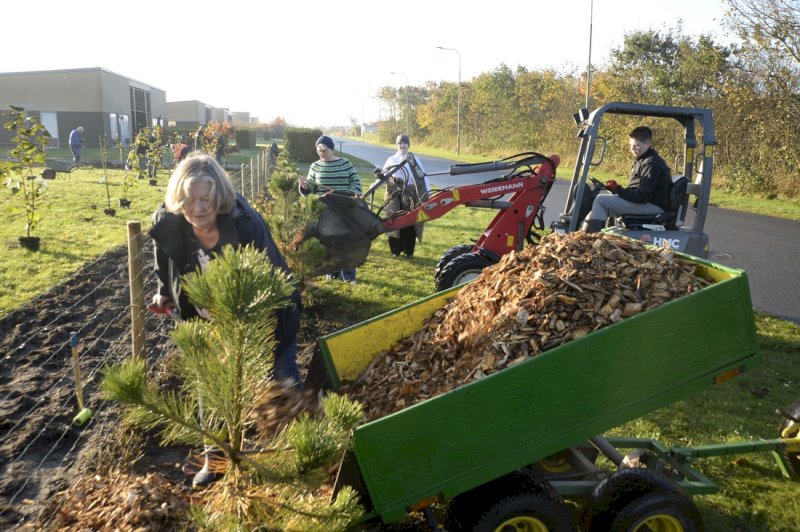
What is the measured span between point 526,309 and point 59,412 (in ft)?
10.5

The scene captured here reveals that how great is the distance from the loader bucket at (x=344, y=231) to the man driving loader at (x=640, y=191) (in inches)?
92.6

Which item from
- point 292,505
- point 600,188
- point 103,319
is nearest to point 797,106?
point 600,188

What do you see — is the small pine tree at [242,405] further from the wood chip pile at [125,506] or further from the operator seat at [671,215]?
the operator seat at [671,215]

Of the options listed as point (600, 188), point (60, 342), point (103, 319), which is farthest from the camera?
point (600, 188)

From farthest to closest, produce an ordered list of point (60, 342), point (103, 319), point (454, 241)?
point (454, 241), point (103, 319), point (60, 342)

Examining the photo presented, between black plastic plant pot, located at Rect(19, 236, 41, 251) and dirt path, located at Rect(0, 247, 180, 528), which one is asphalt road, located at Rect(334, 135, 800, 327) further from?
black plastic plant pot, located at Rect(19, 236, 41, 251)

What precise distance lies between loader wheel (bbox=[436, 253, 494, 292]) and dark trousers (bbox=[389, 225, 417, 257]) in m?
3.00

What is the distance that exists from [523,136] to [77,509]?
35458 mm

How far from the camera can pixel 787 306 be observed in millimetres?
7441

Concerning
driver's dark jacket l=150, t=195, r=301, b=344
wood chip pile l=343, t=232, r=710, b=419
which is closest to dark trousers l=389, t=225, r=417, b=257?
wood chip pile l=343, t=232, r=710, b=419

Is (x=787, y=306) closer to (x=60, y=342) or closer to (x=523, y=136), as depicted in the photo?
(x=60, y=342)

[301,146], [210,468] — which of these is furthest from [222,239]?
[301,146]

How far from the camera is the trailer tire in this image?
9.01 ft

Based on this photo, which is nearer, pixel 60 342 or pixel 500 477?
pixel 500 477
